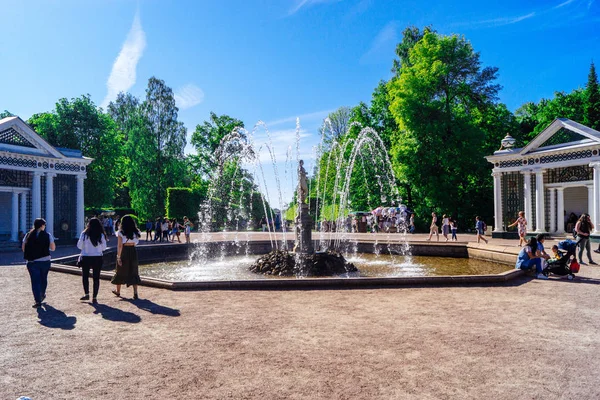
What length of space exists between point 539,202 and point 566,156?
3181 mm

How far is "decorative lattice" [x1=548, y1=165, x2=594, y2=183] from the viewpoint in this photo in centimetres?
2347

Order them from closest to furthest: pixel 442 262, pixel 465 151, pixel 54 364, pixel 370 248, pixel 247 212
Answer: pixel 54 364, pixel 442 262, pixel 370 248, pixel 465 151, pixel 247 212

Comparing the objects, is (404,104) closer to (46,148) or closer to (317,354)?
(46,148)

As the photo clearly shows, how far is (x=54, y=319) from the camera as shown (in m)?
6.88

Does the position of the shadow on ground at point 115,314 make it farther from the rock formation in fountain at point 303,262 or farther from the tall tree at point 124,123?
the tall tree at point 124,123

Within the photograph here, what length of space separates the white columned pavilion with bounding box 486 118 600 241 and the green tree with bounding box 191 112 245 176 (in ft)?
118

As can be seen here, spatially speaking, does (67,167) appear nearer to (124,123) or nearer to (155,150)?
(155,150)

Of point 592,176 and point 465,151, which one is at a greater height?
point 465,151

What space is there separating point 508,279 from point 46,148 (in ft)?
87.0

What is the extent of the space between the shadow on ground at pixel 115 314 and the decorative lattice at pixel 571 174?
2550cm

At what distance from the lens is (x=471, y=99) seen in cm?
3503

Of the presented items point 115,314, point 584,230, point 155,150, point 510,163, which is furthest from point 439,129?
point 155,150

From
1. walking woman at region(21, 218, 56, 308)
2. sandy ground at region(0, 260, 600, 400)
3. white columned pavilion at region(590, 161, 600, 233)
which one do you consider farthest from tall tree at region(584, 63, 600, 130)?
walking woman at region(21, 218, 56, 308)

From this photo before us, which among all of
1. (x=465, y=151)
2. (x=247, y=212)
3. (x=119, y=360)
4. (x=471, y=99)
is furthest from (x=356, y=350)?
(x=247, y=212)
